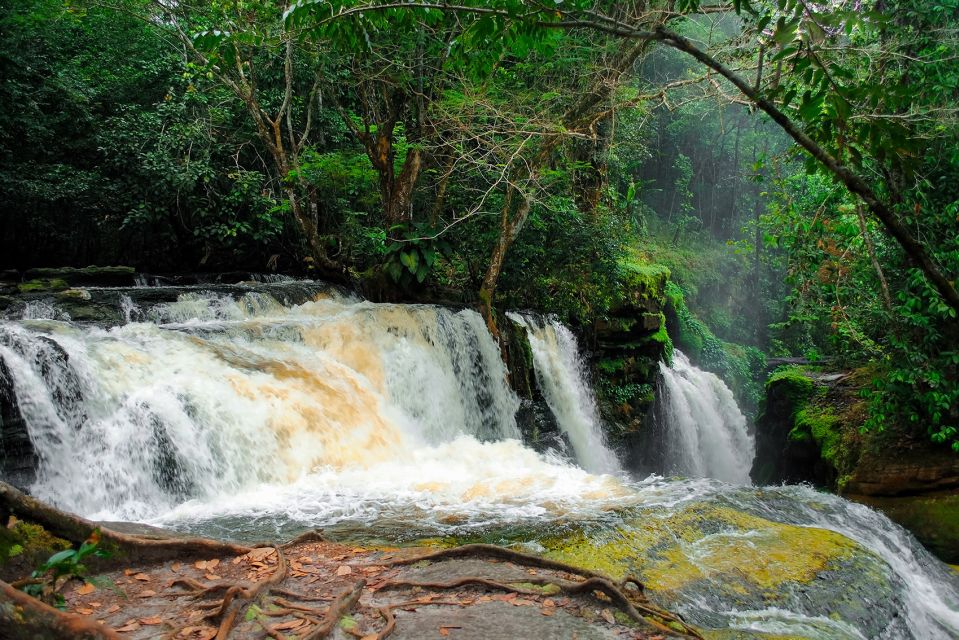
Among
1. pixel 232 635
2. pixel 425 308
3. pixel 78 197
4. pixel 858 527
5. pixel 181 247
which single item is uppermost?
pixel 78 197

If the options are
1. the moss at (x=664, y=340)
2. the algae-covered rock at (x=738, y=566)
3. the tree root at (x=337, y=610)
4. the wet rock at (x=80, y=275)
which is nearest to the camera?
the tree root at (x=337, y=610)

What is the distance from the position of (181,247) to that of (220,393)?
882 centimetres

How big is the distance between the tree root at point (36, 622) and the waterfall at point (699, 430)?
13.9 meters

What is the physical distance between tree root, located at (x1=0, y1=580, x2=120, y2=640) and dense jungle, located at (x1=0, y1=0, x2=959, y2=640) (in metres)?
0.01

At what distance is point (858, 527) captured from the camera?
6820 mm

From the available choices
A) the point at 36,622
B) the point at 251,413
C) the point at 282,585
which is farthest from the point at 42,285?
the point at 36,622

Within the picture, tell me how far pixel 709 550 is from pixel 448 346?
6.68 meters

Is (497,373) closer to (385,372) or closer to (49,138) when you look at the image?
(385,372)

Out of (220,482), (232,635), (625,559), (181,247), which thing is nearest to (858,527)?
(625,559)

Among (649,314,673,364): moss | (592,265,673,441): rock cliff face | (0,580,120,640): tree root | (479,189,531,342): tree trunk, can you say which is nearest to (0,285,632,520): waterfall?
(479,189,531,342): tree trunk

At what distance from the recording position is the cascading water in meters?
5.11

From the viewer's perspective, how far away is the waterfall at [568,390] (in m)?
13.0

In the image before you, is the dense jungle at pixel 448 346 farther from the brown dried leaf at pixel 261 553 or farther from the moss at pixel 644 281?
the moss at pixel 644 281

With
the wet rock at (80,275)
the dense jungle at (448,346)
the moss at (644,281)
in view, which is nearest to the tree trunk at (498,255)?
the dense jungle at (448,346)
